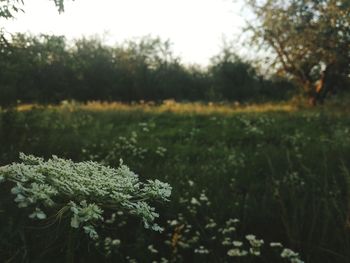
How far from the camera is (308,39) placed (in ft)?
76.3

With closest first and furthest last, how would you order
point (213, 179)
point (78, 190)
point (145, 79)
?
point (78, 190) → point (213, 179) → point (145, 79)

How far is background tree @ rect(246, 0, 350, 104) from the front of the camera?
22.7 m

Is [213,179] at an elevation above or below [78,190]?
below

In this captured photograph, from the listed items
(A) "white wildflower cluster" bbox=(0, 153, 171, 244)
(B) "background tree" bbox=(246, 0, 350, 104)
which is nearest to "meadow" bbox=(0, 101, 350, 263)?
(A) "white wildflower cluster" bbox=(0, 153, 171, 244)

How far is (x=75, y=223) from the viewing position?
1.47 meters

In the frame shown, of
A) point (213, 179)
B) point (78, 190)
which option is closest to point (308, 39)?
point (213, 179)

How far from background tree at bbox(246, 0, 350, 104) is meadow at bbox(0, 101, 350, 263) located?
19.8 feet

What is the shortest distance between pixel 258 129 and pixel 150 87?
26.8 m

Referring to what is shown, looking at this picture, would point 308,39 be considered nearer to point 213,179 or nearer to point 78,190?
point 213,179

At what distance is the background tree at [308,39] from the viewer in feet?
74.4

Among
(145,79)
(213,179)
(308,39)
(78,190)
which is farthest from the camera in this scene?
(145,79)

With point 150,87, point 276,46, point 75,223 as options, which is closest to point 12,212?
point 75,223

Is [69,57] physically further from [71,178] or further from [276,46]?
[276,46]

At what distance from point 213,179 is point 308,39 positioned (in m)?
16.6
